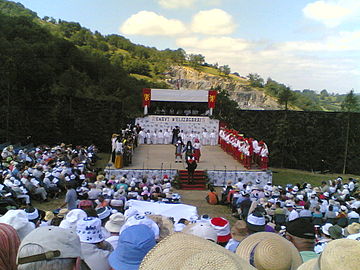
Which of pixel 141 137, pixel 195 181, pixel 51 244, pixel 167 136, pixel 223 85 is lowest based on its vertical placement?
pixel 195 181

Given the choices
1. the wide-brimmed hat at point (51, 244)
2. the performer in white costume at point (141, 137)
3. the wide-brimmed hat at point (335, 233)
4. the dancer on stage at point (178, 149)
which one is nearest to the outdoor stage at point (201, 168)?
the dancer on stage at point (178, 149)

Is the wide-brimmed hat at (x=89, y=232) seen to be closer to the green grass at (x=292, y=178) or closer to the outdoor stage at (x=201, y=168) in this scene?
the outdoor stage at (x=201, y=168)

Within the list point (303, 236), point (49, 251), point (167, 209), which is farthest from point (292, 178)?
point (49, 251)

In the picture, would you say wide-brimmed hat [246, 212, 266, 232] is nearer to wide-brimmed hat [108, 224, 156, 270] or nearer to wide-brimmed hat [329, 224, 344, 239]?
wide-brimmed hat [329, 224, 344, 239]

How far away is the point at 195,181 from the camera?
15938 mm

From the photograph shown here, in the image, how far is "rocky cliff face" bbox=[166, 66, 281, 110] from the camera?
77.8 meters

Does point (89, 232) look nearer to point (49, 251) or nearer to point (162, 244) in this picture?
point (49, 251)

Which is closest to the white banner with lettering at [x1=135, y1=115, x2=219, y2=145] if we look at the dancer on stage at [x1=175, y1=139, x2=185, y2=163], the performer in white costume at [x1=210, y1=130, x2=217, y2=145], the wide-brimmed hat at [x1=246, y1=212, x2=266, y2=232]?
the performer in white costume at [x1=210, y1=130, x2=217, y2=145]

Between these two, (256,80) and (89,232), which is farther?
(256,80)

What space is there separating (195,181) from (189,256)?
14.3 metres

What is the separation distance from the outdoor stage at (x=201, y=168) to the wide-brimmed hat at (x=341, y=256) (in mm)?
14445

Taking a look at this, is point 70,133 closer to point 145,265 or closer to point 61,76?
point 61,76

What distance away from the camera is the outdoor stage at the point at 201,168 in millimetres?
15898

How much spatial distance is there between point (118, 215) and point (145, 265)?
9.36ft
